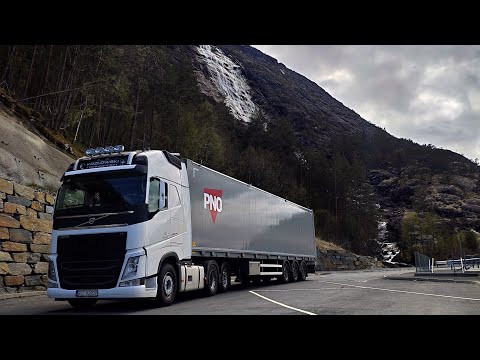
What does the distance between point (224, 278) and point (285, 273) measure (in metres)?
6.62

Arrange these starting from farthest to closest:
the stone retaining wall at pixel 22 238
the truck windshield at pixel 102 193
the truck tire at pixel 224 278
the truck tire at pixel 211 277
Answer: the truck tire at pixel 224 278 → the stone retaining wall at pixel 22 238 → the truck tire at pixel 211 277 → the truck windshield at pixel 102 193

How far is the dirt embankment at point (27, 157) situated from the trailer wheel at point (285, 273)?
34.0 feet

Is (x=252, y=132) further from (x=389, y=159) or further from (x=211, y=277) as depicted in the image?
(x=389, y=159)

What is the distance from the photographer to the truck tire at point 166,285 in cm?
1098

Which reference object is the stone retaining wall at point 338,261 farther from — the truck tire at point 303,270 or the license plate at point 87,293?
the license plate at point 87,293

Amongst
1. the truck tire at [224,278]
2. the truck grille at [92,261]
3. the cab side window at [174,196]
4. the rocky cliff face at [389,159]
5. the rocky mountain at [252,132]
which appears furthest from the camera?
the rocky cliff face at [389,159]

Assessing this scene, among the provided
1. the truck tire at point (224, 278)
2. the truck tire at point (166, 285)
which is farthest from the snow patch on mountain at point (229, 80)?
the truck tire at point (166, 285)

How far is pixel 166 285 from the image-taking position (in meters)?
11.2

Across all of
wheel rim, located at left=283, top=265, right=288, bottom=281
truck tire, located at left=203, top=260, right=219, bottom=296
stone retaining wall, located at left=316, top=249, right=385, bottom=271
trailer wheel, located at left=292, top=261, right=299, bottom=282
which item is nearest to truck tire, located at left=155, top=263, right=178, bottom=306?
truck tire, located at left=203, top=260, right=219, bottom=296

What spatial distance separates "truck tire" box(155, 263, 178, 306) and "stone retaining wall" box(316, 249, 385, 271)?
110 feet

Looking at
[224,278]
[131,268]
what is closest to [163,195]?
[131,268]

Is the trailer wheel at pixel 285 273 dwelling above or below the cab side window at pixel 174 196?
below

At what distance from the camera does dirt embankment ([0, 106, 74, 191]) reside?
682 inches
